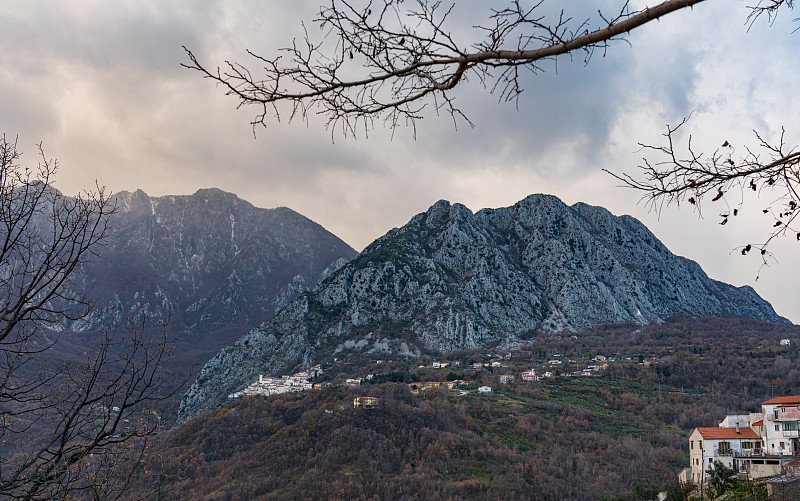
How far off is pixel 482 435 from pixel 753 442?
34.5m

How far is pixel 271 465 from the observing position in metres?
54.2

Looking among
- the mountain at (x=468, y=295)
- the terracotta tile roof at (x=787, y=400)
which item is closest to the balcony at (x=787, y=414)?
the terracotta tile roof at (x=787, y=400)

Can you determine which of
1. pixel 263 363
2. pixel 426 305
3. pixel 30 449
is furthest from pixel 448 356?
pixel 30 449

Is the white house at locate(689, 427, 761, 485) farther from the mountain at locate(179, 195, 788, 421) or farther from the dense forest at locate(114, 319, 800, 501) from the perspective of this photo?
the mountain at locate(179, 195, 788, 421)

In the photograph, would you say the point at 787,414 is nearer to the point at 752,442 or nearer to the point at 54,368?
the point at 752,442

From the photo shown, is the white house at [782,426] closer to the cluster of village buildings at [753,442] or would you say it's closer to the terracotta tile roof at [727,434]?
the cluster of village buildings at [753,442]

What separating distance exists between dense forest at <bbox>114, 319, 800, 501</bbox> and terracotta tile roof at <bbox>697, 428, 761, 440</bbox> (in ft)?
19.8

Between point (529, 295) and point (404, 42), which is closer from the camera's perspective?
point (404, 42)

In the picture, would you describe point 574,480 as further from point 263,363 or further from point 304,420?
point 263,363

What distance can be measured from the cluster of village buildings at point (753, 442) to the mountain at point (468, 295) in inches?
3553

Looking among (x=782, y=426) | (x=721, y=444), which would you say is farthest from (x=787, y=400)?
(x=721, y=444)

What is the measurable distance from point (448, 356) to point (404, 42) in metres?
121

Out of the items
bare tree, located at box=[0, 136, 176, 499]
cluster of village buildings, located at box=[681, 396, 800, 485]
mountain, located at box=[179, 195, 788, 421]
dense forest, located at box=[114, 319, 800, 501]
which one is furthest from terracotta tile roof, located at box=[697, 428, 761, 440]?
mountain, located at box=[179, 195, 788, 421]

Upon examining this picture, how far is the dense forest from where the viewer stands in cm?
4731
